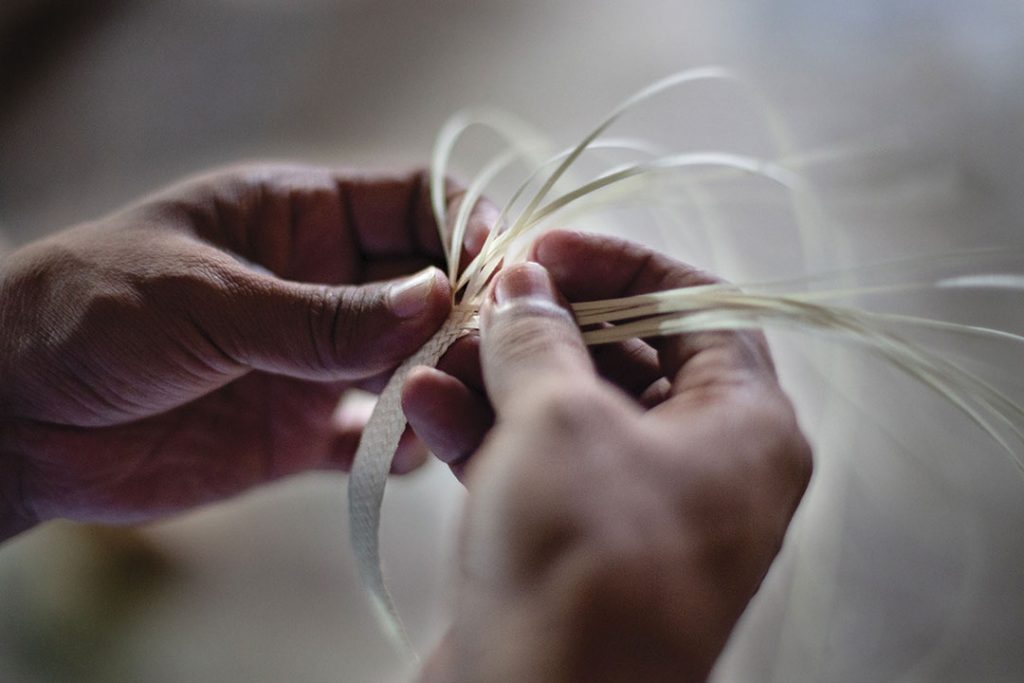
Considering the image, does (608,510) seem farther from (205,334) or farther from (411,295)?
(205,334)

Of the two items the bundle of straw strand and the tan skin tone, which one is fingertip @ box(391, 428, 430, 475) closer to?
the tan skin tone

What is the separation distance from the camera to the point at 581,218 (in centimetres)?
92

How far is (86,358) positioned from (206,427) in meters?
0.22

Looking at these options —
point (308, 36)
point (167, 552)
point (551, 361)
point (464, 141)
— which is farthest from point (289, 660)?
point (308, 36)

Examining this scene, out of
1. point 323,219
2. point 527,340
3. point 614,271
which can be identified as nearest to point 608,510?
point 527,340

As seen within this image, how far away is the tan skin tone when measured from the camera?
44 cm

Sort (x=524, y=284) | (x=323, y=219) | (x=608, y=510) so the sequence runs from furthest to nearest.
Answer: (x=323, y=219)
(x=524, y=284)
(x=608, y=510)

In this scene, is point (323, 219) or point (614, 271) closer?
point (614, 271)

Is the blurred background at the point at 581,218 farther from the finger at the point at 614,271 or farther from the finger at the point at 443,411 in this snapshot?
the finger at the point at 614,271

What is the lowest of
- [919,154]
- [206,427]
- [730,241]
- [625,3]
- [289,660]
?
[289,660]

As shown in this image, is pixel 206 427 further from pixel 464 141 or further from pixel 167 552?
pixel 464 141

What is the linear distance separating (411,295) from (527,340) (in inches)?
5.4

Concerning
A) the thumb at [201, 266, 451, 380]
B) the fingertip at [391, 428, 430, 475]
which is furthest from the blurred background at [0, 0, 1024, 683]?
the thumb at [201, 266, 451, 380]

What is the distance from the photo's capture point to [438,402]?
58 cm
